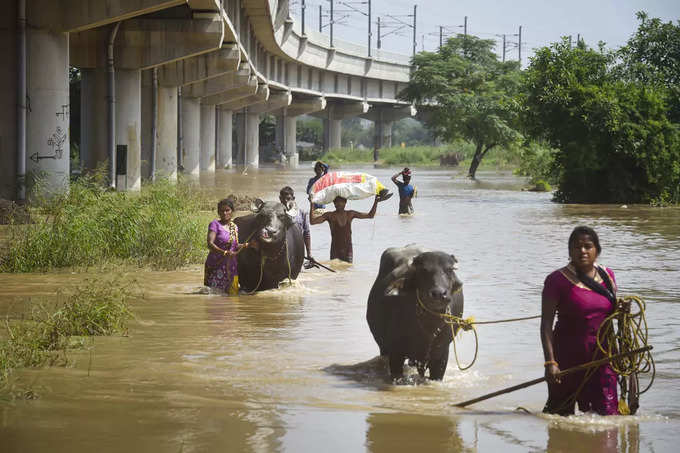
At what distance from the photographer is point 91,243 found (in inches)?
611

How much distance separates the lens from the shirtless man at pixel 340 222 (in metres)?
15.9

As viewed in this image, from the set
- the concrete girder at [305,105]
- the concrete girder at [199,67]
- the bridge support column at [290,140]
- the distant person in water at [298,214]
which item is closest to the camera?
the distant person in water at [298,214]

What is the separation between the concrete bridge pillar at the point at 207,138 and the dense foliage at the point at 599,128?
26.5 metres

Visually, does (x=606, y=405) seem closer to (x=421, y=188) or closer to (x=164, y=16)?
(x=164, y=16)

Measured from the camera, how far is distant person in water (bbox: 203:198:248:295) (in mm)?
13109

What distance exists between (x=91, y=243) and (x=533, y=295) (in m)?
6.44

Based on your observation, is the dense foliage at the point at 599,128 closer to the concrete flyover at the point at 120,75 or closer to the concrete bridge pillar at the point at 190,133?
the concrete flyover at the point at 120,75

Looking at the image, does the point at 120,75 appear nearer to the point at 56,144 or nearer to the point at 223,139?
the point at 56,144

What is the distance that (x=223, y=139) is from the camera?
73.1 m

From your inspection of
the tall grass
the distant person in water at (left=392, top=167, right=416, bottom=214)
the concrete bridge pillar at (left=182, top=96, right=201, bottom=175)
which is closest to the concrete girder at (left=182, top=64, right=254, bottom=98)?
the concrete bridge pillar at (left=182, top=96, right=201, bottom=175)

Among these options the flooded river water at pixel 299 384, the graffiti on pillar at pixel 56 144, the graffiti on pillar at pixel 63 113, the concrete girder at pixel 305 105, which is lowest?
the flooded river water at pixel 299 384

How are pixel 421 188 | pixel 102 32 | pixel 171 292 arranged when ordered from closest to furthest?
pixel 171 292 < pixel 102 32 < pixel 421 188

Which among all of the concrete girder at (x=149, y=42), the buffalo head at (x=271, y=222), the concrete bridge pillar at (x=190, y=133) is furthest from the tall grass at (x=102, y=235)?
the concrete bridge pillar at (x=190, y=133)

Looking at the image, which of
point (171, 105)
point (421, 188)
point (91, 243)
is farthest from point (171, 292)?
point (421, 188)
